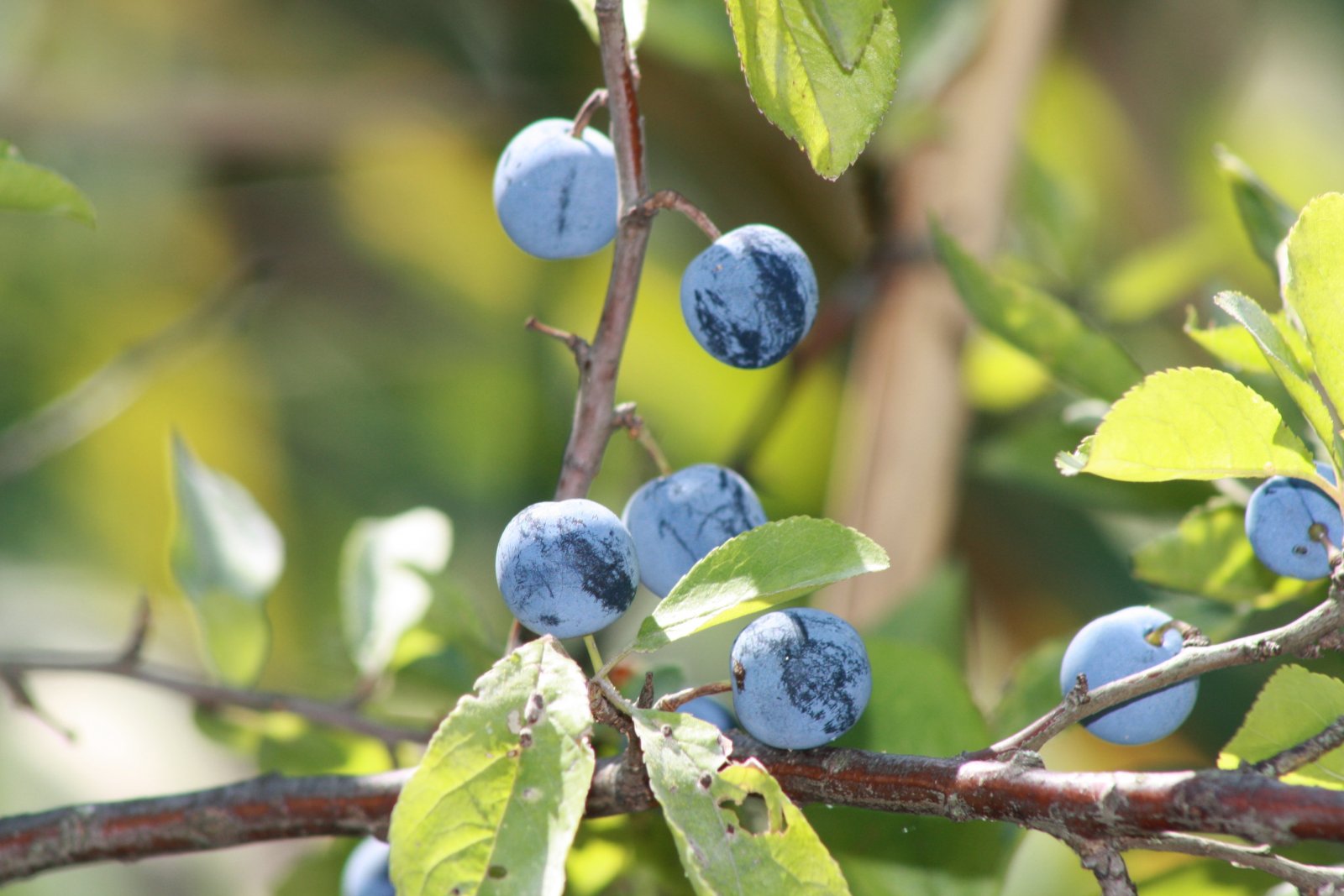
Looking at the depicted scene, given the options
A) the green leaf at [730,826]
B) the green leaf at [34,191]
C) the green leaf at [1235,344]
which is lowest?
the green leaf at [730,826]

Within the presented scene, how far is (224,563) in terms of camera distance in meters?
0.78

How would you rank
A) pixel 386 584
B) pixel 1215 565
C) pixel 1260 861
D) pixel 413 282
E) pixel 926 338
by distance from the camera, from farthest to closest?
pixel 413 282
pixel 926 338
pixel 386 584
pixel 1215 565
pixel 1260 861

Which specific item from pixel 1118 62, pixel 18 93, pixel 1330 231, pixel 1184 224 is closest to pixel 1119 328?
pixel 1184 224

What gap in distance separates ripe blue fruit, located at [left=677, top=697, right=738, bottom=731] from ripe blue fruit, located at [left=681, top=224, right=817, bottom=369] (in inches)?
6.1

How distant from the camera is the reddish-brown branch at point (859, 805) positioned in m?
0.34

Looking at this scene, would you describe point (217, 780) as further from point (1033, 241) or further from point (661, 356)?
point (1033, 241)

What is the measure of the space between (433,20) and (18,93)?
20.2 inches

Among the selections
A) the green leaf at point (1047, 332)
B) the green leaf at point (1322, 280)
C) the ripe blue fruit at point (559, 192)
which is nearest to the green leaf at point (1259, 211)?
the green leaf at point (1047, 332)

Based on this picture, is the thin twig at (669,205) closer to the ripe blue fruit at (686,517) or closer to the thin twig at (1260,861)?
the ripe blue fruit at (686,517)

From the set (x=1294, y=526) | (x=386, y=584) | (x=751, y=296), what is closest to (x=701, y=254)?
(x=751, y=296)

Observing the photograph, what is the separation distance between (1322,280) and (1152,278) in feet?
2.28

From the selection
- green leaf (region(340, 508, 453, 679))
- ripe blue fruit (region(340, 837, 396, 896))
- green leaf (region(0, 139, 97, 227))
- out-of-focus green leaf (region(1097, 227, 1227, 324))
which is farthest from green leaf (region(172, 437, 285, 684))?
out-of-focus green leaf (region(1097, 227, 1227, 324))

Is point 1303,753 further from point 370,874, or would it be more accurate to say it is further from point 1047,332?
point 370,874

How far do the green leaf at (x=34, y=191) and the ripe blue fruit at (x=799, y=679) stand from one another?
0.31 metres
